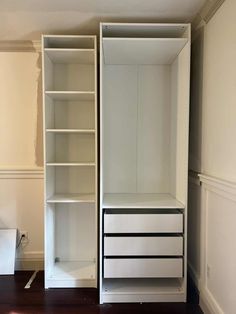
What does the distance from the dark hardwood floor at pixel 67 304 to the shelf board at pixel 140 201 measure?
0.77 metres

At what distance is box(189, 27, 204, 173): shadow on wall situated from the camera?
238 cm

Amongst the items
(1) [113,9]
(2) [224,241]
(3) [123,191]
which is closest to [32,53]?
(1) [113,9]

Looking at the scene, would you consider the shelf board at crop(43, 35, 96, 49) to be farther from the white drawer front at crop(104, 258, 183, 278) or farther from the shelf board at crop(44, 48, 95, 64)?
the white drawer front at crop(104, 258, 183, 278)

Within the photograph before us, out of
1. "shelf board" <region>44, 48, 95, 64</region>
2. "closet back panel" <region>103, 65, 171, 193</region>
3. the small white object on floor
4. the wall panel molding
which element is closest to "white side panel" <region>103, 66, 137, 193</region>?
"closet back panel" <region>103, 65, 171, 193</region>

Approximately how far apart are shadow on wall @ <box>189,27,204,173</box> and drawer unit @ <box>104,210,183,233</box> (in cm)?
46

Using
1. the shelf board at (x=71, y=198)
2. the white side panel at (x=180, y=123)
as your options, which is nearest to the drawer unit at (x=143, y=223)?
the white side panel at (x=180, y=123)

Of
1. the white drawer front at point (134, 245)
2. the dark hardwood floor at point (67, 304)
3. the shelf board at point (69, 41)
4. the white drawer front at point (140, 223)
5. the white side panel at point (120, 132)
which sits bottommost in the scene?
the dark hardwood floor at point (67, 304)

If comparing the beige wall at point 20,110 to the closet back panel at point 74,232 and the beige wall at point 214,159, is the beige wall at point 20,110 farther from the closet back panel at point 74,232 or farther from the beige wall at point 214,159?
the beige wall at point 214,159

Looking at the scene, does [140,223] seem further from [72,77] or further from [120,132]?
[72,77]

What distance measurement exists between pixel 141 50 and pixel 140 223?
143cm

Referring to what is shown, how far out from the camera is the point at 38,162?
2916 mm

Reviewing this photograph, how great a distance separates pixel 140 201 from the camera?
251cm

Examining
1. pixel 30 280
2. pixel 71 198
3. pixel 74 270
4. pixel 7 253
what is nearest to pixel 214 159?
pixel 71 198

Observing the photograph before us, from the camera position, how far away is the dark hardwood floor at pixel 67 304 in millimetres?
2246
